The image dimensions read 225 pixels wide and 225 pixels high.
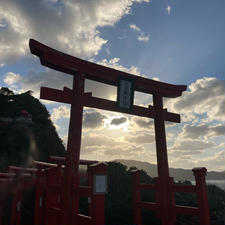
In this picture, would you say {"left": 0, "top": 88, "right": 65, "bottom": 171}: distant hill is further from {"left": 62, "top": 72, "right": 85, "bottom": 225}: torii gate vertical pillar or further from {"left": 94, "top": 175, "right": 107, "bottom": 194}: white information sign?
{"left": 94, "top": 175, "right": 107, "bottom": 194}: white information sign

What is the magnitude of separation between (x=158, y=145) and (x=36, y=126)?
18.0 meters

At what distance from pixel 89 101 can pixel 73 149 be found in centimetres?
145

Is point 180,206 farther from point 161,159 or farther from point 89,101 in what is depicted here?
point 89,101

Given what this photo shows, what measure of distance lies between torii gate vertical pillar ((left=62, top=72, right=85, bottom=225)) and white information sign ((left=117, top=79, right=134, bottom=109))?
4.13ft

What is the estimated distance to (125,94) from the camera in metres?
6.62

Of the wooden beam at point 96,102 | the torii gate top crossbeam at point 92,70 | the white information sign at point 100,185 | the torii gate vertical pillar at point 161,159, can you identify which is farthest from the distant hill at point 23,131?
the white information sign at point 100,185

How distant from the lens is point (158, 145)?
686cm

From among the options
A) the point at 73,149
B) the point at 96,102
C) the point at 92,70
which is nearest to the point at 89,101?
the point at 96,102

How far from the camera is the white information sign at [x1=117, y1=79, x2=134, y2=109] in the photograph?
6508 mm

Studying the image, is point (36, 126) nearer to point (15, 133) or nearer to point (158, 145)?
point (15, 133)

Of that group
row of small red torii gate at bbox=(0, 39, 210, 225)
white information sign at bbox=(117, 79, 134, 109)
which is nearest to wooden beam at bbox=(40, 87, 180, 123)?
row of small red torii gate at bbox=(0, 39, 210, 225)

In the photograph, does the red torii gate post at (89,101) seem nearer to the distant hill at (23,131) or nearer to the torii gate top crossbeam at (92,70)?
the torii gate top crossbeam at (92,70)

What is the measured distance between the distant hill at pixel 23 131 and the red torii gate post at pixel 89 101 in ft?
34.5

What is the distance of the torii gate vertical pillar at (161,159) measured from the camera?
6.23 meters
